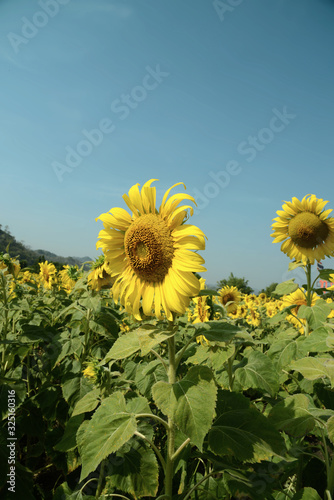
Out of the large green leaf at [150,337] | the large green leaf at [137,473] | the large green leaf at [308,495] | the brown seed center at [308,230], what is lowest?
the large green leaf at [308,495]

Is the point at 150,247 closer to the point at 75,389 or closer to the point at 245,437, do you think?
the point at 245,437

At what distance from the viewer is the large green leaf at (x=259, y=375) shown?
209cm

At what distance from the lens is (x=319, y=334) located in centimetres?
219

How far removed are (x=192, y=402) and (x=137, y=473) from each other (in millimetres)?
883

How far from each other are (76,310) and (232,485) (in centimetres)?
234

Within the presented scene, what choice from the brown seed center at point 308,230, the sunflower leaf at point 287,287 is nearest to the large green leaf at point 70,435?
the sunflower leaf at point 287,287

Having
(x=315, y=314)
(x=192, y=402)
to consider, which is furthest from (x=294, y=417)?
(x=315, y=314)

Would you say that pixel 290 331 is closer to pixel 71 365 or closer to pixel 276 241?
pixel 276 241

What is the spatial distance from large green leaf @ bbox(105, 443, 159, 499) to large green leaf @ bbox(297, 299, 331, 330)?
189 cm

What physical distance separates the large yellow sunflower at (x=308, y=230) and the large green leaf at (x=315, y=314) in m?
0.73

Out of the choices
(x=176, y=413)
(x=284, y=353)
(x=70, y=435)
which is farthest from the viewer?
(x=284, y=353)

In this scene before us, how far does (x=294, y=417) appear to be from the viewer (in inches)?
66.9

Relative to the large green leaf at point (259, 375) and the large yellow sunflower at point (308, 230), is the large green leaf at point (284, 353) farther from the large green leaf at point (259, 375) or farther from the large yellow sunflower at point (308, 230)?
the large yellow sunflower at point (308, 230)

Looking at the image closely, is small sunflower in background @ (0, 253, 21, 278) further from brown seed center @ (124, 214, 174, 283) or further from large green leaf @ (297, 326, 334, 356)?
large green leaf @ (297, 326, 334, 356)
